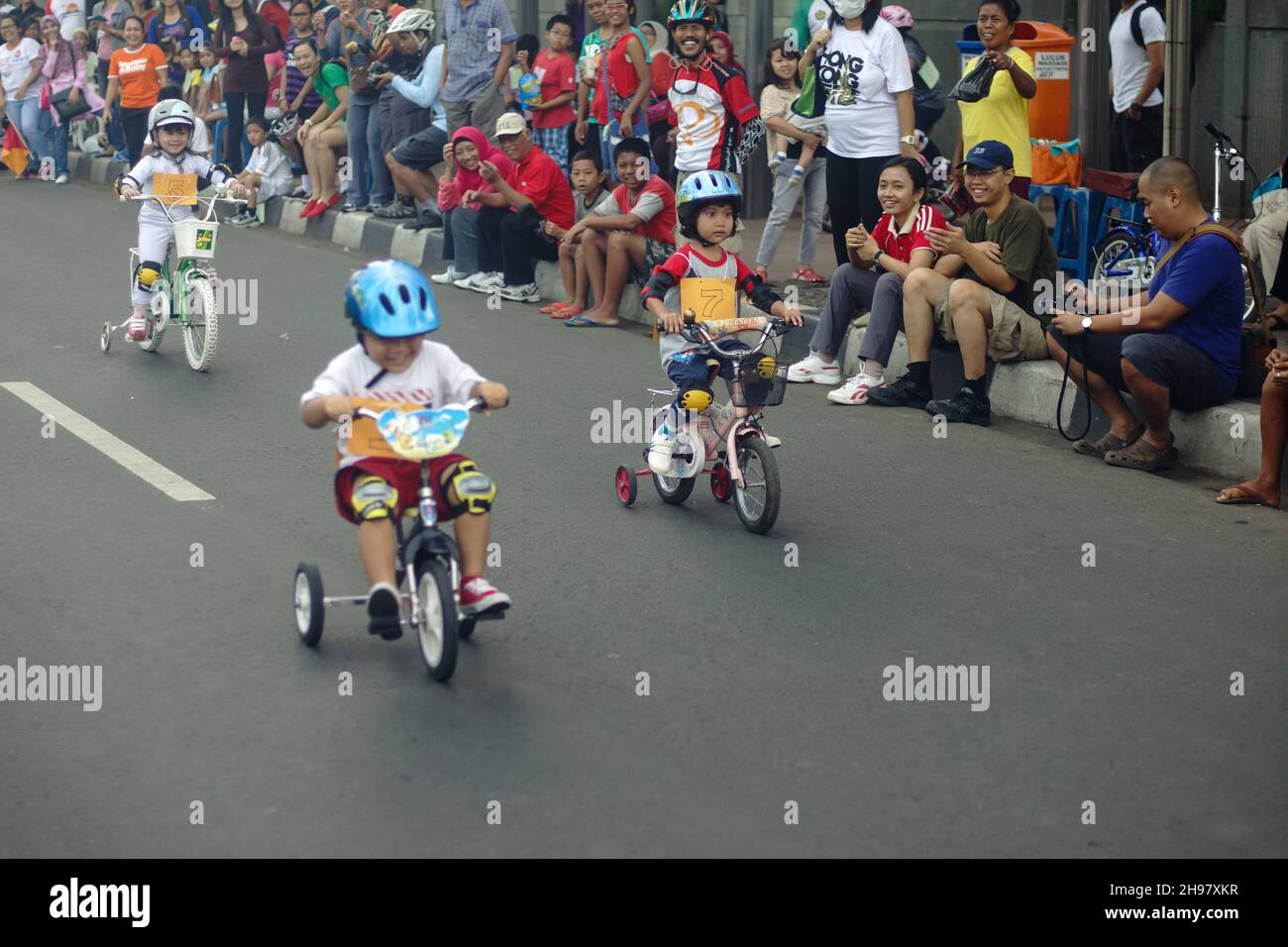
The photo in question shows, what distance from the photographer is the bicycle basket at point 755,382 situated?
305 inches

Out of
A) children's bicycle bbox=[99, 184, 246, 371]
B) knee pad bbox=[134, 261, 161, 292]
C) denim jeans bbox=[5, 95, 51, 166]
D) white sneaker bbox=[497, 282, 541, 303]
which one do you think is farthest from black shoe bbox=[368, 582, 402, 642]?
denim jeans bbox=[5, 95, 51, 166]

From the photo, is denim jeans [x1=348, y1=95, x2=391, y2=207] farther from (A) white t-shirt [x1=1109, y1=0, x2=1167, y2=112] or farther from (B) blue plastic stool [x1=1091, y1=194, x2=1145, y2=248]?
(B) blue plastic stool [x1=1091, y1=194, x2=1145, y2=248]

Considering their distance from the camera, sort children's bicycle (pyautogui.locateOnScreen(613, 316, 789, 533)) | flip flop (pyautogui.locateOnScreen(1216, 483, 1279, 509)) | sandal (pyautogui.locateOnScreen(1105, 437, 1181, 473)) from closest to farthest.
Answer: children's bicycle (pyautogui.locateOnScreen(613, 316, 789, 533)) → flip flop (pyautogui.locateOnScreen(1216, 483, 1279, 509)) → sandal (pyautogui.locateOnScreen(1105, 437, 1181, 473))

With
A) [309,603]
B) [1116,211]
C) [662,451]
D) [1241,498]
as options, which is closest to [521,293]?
[1116,211]

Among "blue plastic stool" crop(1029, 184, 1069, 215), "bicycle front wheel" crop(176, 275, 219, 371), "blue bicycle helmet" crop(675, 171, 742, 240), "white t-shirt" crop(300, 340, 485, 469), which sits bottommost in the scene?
"bicycle front wheel" crop(176, 275, 219, 371)

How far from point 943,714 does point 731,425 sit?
2506 mm

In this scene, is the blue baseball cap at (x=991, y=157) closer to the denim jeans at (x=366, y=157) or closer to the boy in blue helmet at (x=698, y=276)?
the boy in blue helmet at (x=698, y=276)

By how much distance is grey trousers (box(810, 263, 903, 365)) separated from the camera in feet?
33.2

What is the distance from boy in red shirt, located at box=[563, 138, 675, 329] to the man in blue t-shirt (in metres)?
3.85

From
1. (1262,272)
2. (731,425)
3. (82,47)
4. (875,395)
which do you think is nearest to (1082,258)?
(1262,272)

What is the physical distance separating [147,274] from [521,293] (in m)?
3.22

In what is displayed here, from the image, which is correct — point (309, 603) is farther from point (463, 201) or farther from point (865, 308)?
point (463, 201)

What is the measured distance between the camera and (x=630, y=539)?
7426 mm

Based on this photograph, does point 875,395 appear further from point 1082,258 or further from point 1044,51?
point 1044,51
